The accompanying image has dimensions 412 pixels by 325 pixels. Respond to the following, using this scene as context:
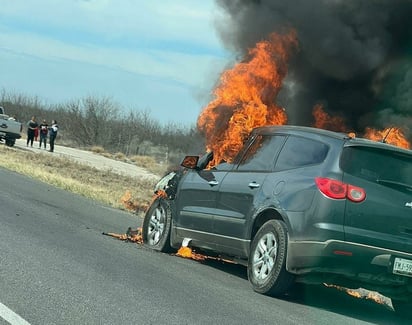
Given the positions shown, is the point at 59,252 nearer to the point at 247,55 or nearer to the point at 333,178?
the point at 333,178

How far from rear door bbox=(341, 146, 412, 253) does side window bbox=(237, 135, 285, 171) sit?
111cm

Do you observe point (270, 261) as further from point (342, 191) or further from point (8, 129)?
point (8, 129)

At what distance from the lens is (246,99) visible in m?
11.9

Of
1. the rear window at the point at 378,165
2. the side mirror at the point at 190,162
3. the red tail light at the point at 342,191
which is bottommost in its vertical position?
the red tail light at the point at 342,191

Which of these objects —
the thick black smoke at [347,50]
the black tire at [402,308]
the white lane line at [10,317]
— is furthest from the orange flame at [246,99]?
the white lane line at [10,317]

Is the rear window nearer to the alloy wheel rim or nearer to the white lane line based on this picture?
the alloy wheel rim

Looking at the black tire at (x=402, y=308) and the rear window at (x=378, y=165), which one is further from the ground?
the rear window at (x=378, y=165)

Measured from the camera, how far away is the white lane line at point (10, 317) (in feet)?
16.8

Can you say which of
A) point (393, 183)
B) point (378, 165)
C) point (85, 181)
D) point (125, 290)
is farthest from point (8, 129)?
point (393, 183)

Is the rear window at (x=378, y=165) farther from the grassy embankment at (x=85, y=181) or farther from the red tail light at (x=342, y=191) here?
the grassy embankment at (x=85, y=181)

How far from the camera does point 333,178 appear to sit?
6625 millimetres

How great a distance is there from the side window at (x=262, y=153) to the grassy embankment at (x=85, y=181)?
742 centimetres

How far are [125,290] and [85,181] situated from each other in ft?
54.5

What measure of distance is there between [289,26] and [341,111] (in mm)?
2170
